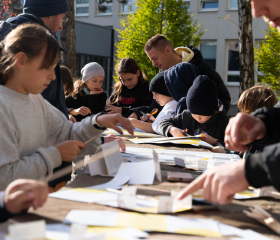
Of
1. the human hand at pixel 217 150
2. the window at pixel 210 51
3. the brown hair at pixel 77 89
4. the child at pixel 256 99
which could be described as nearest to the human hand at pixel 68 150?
the human hand at pixel 217 150

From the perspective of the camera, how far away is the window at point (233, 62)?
65.2 ft

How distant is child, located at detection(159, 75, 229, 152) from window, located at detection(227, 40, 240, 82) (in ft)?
55.7

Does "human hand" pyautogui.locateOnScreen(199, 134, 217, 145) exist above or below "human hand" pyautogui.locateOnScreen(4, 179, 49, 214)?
below

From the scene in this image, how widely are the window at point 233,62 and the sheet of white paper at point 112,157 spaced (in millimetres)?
18593

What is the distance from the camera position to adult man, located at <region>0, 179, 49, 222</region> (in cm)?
108

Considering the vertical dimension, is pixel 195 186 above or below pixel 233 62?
above

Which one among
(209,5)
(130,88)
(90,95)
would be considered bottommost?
(90,95)

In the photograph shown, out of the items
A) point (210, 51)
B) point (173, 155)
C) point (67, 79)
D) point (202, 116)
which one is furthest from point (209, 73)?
point (210, 51)

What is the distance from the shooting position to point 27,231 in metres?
0.93

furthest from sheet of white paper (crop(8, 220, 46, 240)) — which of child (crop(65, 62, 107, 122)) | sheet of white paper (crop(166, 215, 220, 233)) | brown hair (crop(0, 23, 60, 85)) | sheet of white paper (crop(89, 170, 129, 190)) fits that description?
child (crop(65, 62, 107, 122))

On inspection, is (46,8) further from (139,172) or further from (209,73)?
(209,73)

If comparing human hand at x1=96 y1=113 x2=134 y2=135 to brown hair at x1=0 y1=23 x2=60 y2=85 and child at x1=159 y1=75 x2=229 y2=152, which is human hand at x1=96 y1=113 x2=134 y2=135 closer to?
brown hair at x1=0 y1=23 x2=60 y2=85

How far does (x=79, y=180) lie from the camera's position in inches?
65.7

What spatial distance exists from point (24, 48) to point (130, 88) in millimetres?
3549
